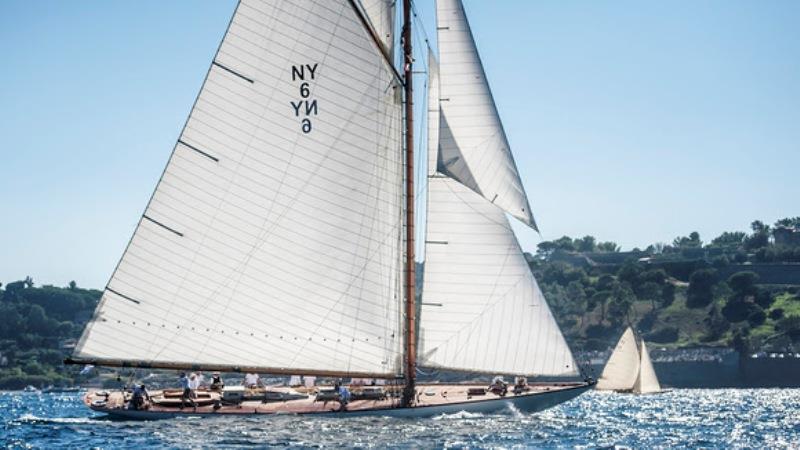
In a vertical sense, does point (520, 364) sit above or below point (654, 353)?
below

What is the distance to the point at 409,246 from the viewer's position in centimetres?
5884

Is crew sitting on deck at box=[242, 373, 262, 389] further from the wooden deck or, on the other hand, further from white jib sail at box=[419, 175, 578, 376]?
white jib sail at box=[419, 175, 578, 376]

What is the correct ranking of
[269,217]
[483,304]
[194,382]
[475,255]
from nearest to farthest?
[269,217]
[483,304]
[475,255]
[194,382]

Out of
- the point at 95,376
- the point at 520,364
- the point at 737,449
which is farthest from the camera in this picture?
the point at 95,376

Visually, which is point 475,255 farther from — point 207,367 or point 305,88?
point 207,367

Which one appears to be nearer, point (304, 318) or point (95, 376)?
point (304, 318)

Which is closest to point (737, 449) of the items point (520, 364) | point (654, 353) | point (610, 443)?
point (610, 443)

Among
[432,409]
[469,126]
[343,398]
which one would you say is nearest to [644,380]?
[432,409]

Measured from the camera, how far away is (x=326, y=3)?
186 feet

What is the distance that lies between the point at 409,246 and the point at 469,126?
19.6ft

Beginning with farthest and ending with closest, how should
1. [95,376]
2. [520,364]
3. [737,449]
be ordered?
[95,376] → [520,364] → [737,449]

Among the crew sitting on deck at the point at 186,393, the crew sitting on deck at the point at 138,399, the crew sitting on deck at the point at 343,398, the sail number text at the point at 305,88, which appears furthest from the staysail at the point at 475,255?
the crew sitting on deck at the point at 138,399

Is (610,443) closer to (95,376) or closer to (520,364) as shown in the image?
(520,364)

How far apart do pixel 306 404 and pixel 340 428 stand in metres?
4.81
